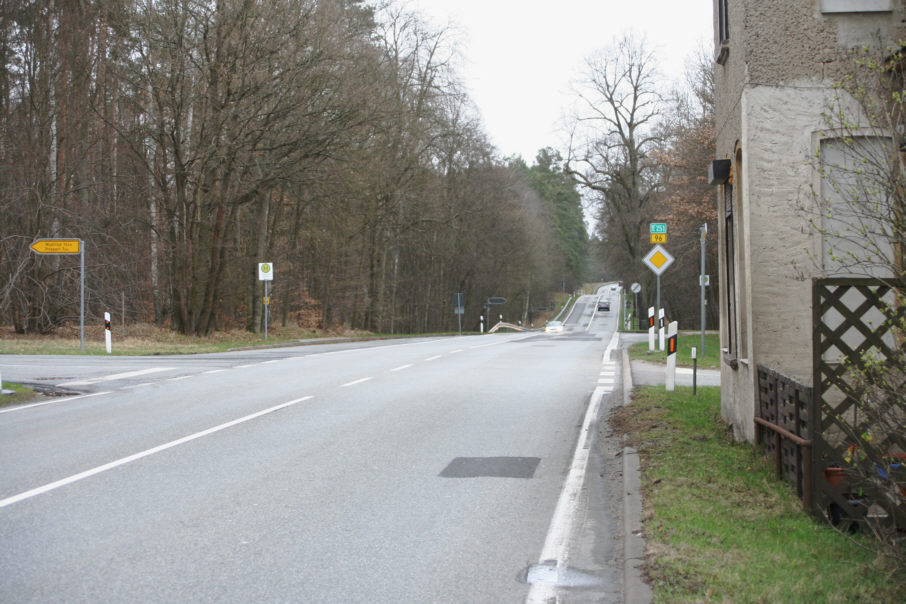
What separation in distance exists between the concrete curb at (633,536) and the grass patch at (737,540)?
0.21ft

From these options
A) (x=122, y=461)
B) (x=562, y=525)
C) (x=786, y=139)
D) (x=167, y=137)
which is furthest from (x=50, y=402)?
(x=167, y=137)

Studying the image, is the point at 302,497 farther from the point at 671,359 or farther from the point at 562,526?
the point at 671,359

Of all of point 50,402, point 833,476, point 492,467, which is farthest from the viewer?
point 50,402

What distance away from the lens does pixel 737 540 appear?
5.38m

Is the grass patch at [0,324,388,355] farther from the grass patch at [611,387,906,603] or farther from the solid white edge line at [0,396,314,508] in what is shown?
the grass patch at [611,387,906,603]

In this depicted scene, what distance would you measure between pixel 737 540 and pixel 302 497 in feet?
10.8

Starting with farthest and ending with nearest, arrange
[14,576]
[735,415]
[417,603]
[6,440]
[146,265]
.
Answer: [146,265], [6,440], [735,415], [14,576], [417,603]

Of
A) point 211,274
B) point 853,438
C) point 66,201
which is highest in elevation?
point 66,201

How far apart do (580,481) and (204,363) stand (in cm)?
1528

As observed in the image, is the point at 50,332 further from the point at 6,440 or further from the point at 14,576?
the point at 14,576

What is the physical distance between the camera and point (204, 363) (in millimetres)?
21359

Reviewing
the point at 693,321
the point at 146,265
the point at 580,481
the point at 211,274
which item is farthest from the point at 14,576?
the point at 693,321

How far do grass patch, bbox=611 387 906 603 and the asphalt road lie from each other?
40 cm

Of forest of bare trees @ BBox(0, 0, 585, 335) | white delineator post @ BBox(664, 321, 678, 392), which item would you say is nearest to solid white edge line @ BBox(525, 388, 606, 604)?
white delineator post @ BBox(664, 321, 678, 392)
